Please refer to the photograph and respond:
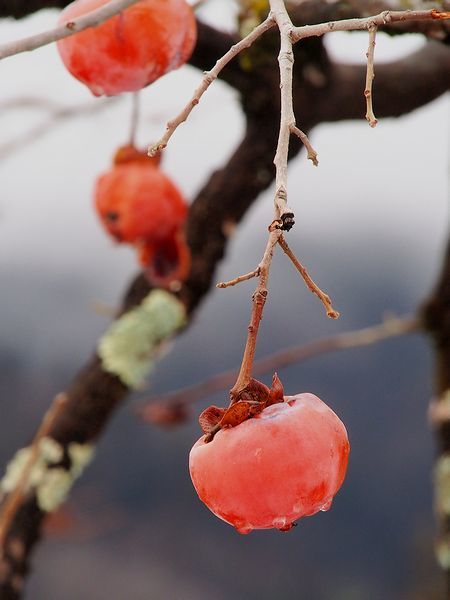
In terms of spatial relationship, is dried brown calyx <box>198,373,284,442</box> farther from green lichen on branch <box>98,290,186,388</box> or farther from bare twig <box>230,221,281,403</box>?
green lichen on branch <box>98,290,186,388</box>

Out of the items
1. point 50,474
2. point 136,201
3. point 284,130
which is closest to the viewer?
point 284,130

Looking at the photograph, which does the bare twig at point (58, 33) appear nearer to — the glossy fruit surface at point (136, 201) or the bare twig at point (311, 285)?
the bare twig at point (311, 285)

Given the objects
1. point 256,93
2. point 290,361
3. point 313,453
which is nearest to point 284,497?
point 313,453

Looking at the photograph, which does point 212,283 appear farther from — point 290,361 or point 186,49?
point 186,49

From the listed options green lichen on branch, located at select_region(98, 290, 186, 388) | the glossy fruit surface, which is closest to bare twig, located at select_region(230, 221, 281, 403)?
the glossy fruit surface

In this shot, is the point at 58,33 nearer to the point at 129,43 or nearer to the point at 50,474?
the point at 129,43

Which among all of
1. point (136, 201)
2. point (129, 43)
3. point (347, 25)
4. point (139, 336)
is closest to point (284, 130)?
point (347, 25)
